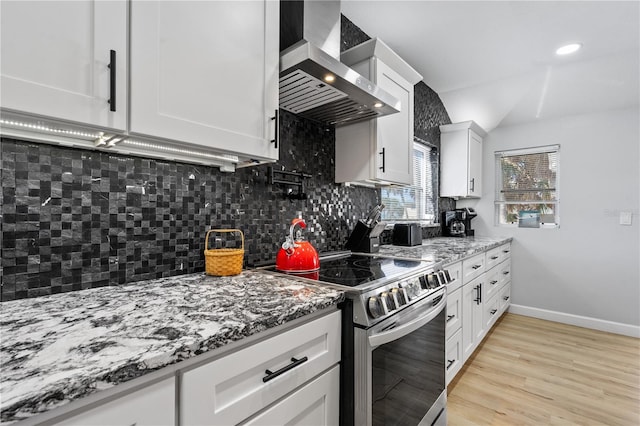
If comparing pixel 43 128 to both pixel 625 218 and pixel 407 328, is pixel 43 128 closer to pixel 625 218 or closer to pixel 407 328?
pixel 407 328

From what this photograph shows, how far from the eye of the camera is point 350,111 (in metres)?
1.90

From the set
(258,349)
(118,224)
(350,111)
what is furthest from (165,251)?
(350,111)

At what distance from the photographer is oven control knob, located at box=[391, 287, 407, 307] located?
4.23ft

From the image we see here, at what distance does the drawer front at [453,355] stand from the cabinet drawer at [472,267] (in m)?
0.39

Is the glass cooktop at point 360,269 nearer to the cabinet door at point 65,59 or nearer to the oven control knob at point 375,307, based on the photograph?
the oven control knob at point 375,307

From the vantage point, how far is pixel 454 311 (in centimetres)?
206

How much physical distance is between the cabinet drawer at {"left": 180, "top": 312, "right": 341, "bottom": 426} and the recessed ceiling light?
3.06 metres

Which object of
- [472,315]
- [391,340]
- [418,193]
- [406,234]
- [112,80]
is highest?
[112,80]

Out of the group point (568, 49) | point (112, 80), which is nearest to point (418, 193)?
point (568, 49)

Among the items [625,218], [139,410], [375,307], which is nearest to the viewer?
[139,410]

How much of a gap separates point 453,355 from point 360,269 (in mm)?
1087

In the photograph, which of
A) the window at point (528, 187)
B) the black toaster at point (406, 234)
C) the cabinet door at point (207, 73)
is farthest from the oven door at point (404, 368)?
the window at point (528, 187)

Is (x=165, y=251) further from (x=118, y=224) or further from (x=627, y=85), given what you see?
(x=627, y=85)

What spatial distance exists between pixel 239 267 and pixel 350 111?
1.14 m
